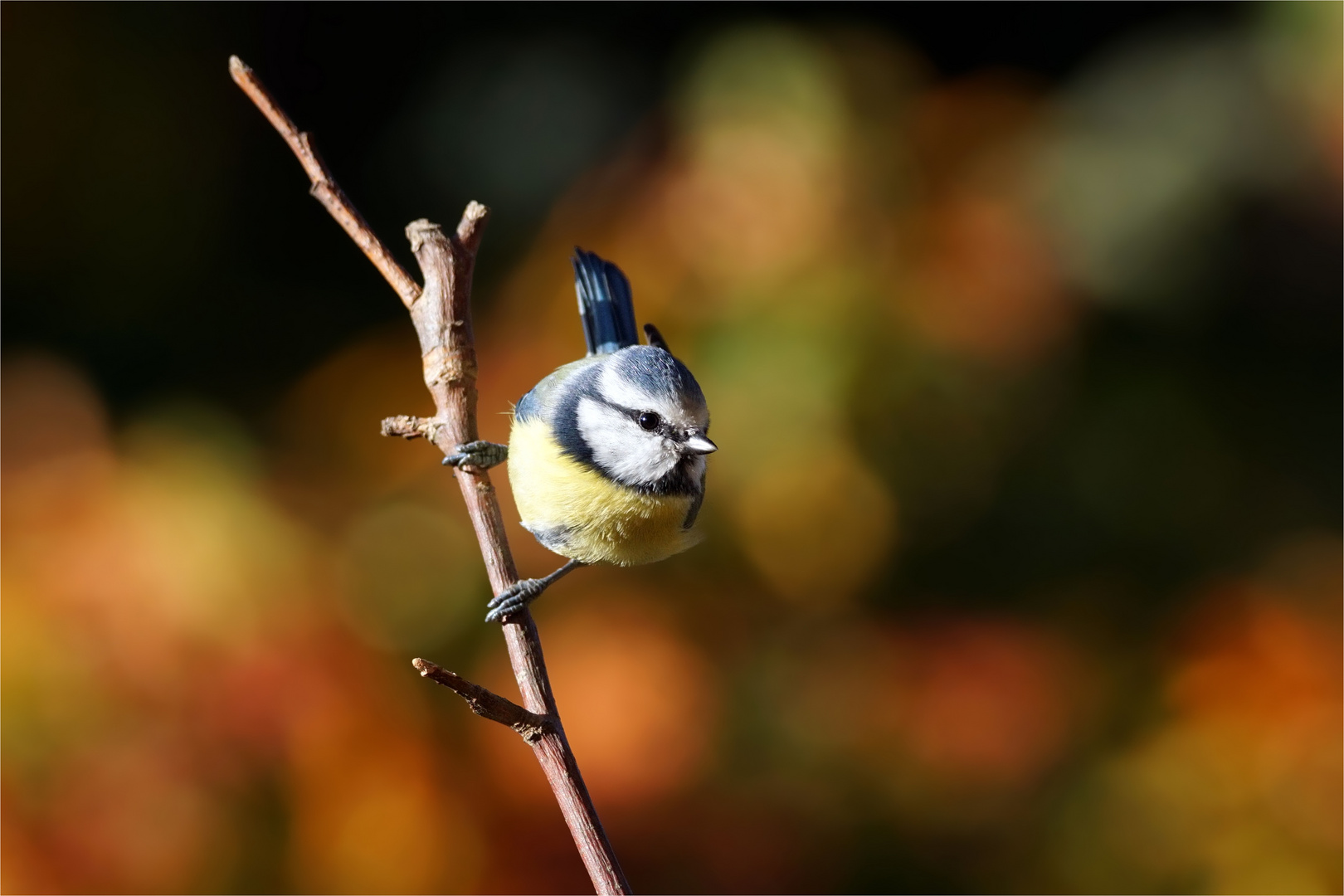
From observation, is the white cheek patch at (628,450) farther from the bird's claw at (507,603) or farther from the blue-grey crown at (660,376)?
the bird's claw at (507,603)

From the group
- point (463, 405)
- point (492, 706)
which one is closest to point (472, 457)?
point (463, 405)

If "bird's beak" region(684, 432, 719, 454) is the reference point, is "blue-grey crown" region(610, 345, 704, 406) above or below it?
above

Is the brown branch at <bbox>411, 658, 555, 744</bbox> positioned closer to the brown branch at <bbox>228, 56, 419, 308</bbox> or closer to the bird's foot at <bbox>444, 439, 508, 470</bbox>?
the bird's foot at <bbox>444, 439, 508, 470</bbox>

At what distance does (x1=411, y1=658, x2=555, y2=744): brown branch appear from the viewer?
0.52 meters

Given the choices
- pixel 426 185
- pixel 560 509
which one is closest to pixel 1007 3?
pixel 426 185

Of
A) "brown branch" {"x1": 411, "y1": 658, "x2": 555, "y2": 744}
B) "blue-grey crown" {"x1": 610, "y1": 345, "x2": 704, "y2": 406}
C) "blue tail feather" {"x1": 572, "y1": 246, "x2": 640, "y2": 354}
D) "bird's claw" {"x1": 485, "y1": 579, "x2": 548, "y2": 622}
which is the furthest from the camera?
"blue tail feather" {"x1": 572, "y1": 246, "x2": 640, "y2": 354}

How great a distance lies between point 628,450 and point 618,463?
0.05ft

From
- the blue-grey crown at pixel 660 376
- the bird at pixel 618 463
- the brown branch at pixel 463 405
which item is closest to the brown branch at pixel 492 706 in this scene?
the brown branch at pixel 463 405

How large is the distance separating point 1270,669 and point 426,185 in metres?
1.63

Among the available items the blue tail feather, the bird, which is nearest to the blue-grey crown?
the bird

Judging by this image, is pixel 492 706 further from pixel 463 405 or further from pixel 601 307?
pixel 601 307

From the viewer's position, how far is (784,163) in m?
1.74

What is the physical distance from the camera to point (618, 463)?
0.88m

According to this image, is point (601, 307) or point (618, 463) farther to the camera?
point (601, 307)
